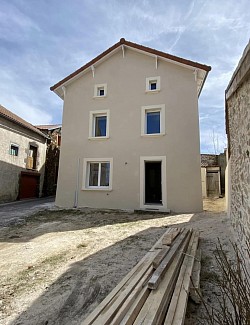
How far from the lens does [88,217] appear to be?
8109mm

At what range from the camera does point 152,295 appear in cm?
211

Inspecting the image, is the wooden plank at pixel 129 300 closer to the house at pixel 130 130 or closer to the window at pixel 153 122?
the house at pixel 130 130

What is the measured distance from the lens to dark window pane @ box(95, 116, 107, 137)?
1111 cm

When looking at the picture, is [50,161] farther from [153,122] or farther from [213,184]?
[213,184]

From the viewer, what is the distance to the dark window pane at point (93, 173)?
35.1ft

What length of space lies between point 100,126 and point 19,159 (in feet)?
24.8

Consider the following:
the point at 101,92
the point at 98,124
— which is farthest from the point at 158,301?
the point at 101,92

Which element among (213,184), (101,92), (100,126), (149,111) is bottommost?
(213,184)

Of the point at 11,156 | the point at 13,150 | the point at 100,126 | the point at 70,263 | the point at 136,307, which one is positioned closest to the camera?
the point at 136,307

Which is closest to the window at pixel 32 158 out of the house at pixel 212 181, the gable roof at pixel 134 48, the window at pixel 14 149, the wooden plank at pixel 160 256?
the window at pixel 14 149

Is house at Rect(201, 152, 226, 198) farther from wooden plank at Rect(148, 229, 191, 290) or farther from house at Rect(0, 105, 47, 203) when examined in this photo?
house at Rect(0, 105, 47, 203)

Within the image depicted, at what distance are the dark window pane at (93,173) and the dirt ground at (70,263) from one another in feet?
12.3

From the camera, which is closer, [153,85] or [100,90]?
[153,85]

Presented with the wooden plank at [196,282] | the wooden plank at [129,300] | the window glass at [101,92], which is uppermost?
the window glass at [101,92]
